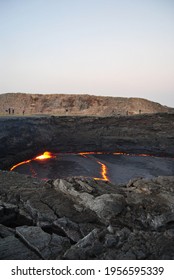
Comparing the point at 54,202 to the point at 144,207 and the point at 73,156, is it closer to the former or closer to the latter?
the point at 144,207

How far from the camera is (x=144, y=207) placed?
Result: 750 centimetres

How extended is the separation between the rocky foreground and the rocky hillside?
1942 inches

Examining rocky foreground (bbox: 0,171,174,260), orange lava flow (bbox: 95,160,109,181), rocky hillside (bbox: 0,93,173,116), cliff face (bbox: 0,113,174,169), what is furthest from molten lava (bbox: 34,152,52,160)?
rocky hillside (bbox: 0,93,173,116)

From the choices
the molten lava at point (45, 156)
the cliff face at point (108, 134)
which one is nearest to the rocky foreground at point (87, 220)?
the molten lava at point (45, 156)

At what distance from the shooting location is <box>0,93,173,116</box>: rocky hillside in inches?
2344

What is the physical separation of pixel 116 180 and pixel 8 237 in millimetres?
17667

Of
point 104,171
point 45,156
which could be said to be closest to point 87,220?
point 104,171

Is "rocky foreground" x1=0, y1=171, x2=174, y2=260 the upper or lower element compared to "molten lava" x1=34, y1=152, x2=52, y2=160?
upper

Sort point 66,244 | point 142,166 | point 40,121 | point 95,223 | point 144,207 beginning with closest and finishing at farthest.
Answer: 1. point 66,244
2. point 95,223
3. point 144,207
4. point 142,166
5. point 40,121

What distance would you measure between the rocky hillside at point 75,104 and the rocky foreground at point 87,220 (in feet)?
162

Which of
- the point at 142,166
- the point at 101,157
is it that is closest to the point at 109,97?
the point at 101,157

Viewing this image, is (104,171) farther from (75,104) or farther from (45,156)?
(75,104)

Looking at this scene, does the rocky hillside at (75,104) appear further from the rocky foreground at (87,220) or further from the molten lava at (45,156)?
the rocky foreground at (87,220)

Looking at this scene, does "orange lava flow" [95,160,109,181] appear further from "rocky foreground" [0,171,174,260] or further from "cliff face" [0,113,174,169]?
"rocky foreground" [0,171,174,260]
